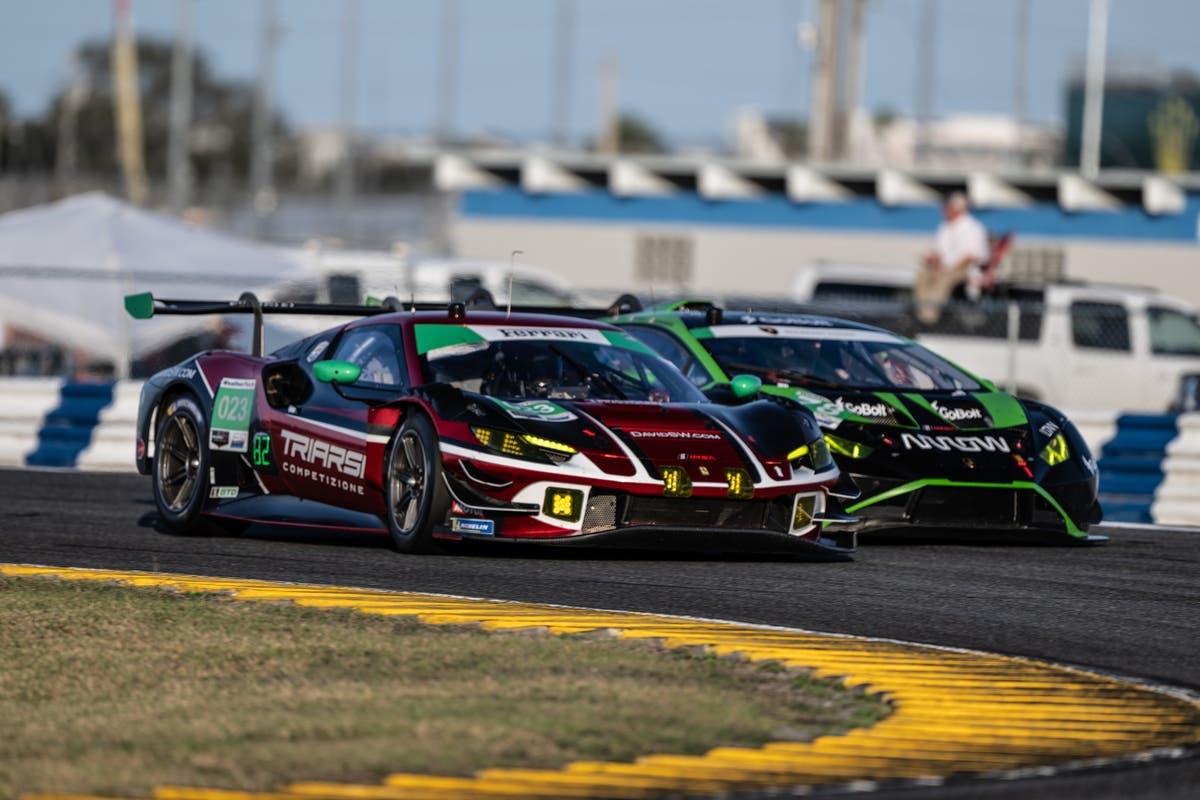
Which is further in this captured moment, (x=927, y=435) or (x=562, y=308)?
(x=562, y=308)

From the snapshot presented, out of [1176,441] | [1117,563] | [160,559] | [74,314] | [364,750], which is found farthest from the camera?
[74,314]

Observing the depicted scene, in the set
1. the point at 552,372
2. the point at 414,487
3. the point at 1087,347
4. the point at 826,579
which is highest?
the point at 552,372

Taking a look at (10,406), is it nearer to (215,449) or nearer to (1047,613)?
(215,449)

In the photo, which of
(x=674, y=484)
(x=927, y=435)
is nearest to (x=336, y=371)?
(x=674, y=484)

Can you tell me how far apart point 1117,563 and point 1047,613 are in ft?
7.35

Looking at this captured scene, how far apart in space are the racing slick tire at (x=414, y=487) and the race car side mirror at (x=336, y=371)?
425 mm

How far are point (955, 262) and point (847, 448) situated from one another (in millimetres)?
11679

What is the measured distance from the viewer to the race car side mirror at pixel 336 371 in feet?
33.6

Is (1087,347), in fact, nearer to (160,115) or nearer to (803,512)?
(803,512)

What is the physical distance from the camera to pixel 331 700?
6199 millimetres

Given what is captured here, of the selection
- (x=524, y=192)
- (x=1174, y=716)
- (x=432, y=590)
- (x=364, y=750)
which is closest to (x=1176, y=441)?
(x=432, y=590)

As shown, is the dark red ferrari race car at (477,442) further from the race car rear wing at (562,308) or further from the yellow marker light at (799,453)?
the race car rear wing at (562,308)

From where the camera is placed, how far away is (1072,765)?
5.54 meters

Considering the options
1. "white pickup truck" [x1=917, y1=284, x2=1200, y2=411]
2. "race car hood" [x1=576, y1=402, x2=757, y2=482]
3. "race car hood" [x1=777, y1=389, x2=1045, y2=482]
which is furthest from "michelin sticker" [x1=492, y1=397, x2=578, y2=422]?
"white pickup truck" [x1=917, y1=284, x2=1200, y2=411]
